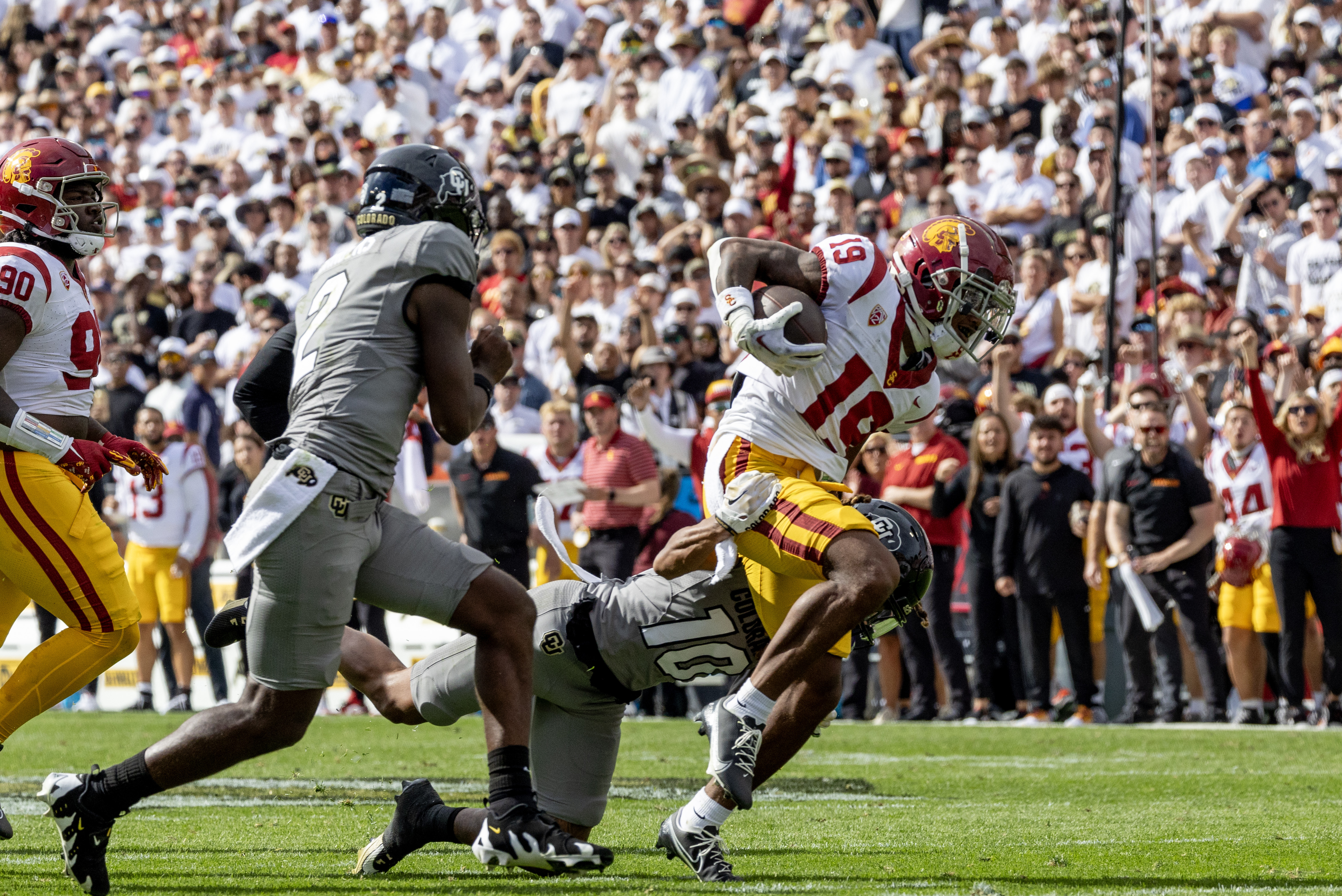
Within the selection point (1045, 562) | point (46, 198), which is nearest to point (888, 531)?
point (46, 198)

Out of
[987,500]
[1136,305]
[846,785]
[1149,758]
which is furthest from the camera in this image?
[1136,305]

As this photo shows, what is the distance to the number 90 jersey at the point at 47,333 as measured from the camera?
17.6ft

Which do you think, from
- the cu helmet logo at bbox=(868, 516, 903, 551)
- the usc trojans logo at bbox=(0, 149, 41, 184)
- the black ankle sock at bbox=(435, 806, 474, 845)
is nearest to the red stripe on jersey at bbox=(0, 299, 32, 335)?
the usc trojans logo at bbox=(0, 149, 41, 184)

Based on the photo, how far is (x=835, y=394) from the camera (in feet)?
17.7

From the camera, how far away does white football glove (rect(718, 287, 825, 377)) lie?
5.17 metres

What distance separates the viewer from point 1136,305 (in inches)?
531

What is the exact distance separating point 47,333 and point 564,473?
727 cm

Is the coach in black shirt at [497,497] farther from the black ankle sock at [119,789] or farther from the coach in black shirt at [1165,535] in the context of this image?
the black ankle sock at [119,789]

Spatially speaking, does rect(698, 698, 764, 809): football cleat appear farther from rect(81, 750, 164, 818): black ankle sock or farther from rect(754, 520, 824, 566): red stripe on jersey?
rect(81, 750, 164, 818): black ankle sock

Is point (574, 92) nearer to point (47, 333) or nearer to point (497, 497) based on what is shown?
point (497, 497)

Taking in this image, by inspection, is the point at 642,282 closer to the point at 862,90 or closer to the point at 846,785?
the point at 862,90

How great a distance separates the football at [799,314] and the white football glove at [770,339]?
6cm

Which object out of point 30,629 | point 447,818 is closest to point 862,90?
point 30,629

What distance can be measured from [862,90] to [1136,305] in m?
4.75
